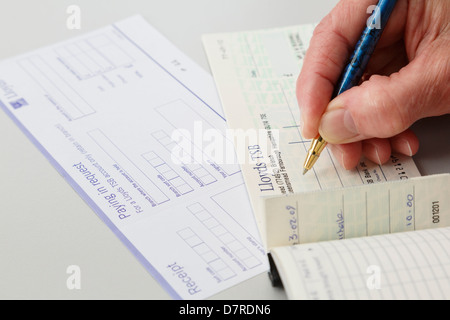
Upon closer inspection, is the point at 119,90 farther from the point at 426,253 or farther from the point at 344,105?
the point at 426,253

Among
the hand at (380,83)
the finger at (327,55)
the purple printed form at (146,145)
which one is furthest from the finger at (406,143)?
the purple printed form at (146,145)

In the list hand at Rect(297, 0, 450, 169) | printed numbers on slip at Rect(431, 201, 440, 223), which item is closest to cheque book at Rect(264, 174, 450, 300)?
printed numbers on slip at Rect(431, 201, 440, 223)

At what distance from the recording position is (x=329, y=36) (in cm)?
86

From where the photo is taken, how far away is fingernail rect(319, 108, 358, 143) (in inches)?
29.6

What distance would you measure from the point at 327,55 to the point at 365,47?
0.07 metres

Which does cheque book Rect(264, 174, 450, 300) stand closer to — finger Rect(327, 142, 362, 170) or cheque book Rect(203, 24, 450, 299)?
cheque book Rect(203, 24, 450, 299)

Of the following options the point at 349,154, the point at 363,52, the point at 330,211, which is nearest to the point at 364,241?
the point at 330,211

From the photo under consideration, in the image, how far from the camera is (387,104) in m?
0.72

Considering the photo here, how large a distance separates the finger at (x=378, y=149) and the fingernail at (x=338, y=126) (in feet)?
0.12

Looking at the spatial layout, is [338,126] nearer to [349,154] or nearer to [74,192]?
[349,154]

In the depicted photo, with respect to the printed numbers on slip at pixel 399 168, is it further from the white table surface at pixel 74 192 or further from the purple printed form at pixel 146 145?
the purple printed form at pixel 146 145

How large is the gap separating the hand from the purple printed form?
136 millimetres

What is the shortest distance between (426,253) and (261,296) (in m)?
0.17

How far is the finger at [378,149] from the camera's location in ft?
2.57
